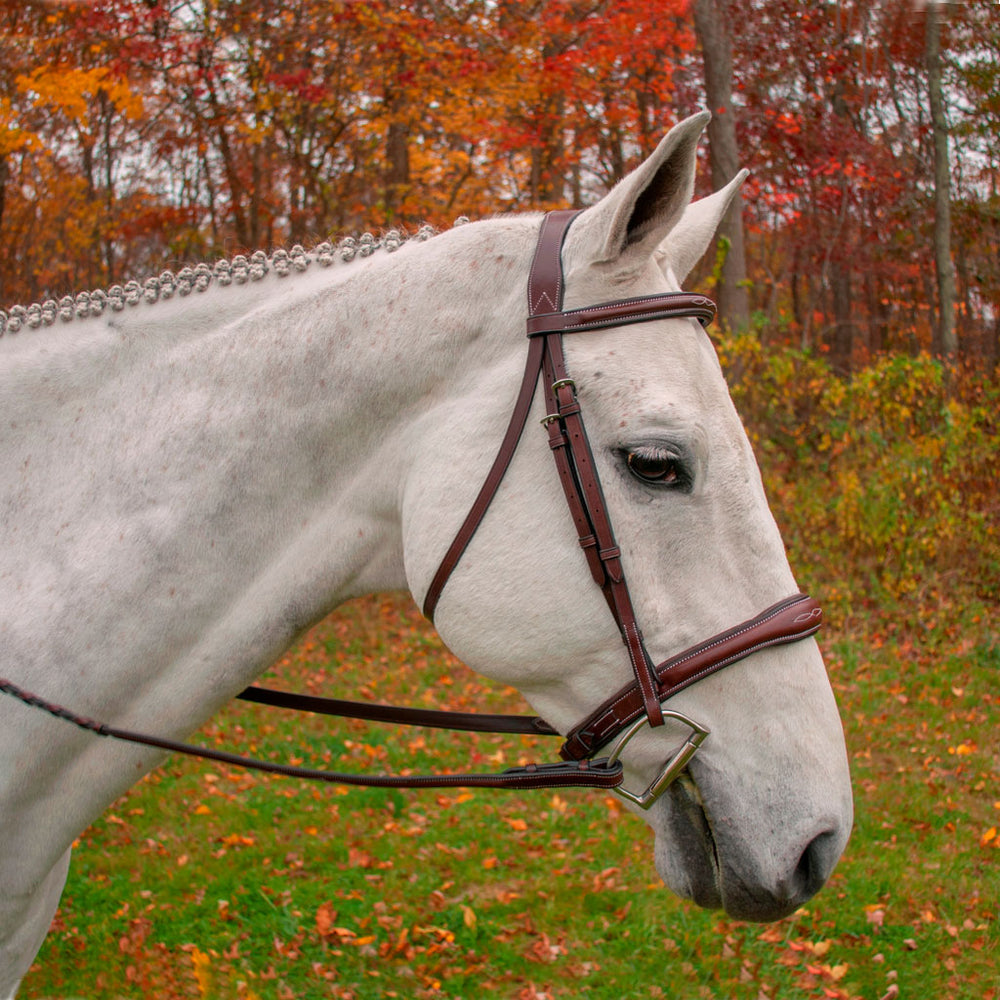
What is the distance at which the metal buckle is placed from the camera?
1.73 metres

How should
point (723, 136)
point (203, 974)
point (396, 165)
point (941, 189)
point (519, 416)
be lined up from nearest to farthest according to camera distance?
point (519, 416), point (203, 974), point (723, 136), point (941, 189), point (396, 165)

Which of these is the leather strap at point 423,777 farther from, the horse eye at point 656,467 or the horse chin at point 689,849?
the horse eye at point 656,467

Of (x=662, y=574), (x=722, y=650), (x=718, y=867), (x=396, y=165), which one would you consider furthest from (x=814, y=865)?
(x=396, y=165)

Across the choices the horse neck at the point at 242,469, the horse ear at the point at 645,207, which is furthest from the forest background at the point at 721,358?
the horse ear at the point at 645,207

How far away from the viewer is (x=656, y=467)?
1753 mm

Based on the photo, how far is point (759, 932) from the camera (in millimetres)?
4160

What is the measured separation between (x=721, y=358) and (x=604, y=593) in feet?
25.6

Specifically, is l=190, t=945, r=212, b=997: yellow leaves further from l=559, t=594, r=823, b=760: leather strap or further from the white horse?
l=559, t=594, r=823, b=760: leather strap

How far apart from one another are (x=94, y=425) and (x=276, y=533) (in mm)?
510

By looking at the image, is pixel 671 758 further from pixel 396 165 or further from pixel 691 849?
pixel 396 165

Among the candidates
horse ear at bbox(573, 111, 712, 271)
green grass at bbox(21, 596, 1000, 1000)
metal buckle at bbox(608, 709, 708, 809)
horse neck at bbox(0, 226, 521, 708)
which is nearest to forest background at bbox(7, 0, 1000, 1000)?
green grass at bbox(21, 596, 1000, 1000)

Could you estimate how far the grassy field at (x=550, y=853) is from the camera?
391 centimetres

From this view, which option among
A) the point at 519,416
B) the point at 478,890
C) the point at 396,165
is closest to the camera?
the point at 519,416

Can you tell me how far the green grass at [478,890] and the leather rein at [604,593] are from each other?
2.46 meters
